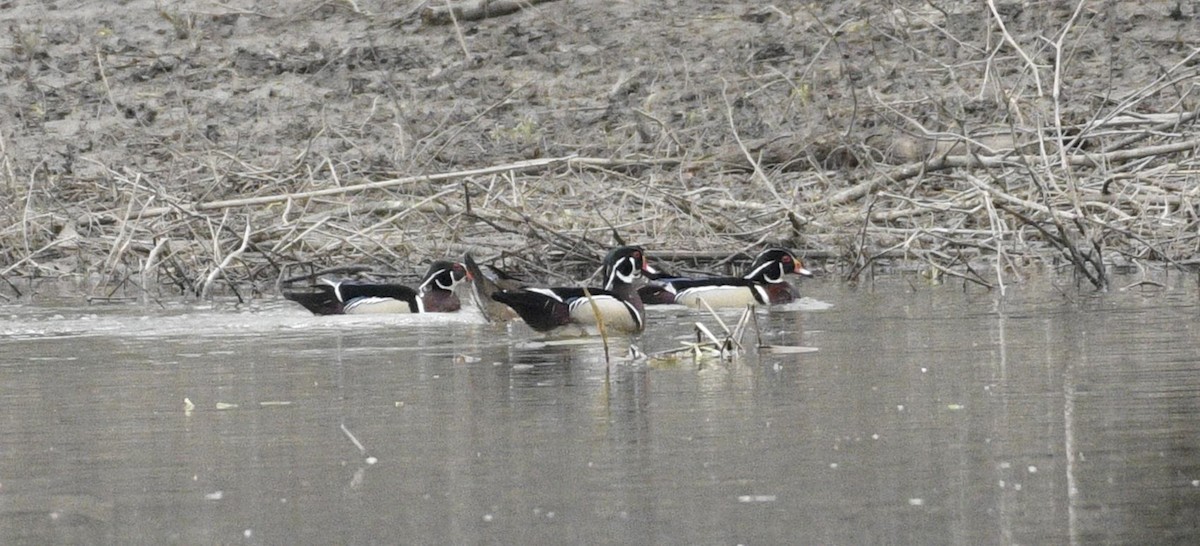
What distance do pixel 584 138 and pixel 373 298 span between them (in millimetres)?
6910

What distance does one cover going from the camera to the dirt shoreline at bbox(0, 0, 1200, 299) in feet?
52.6

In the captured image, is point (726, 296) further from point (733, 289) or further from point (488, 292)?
point (488, 292)

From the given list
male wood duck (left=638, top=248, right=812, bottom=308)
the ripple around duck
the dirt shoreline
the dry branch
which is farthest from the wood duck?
the dry branch

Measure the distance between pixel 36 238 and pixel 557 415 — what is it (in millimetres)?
10816

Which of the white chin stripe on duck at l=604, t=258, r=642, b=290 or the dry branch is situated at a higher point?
the dry branch

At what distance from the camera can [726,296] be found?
14656mm

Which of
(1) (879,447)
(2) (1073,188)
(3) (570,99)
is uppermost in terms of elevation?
(3) (570,99)

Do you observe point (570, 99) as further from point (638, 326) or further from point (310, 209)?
point (638, 326)

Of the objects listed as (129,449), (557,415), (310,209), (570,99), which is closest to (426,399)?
(557,415)

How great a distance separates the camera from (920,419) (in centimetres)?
791

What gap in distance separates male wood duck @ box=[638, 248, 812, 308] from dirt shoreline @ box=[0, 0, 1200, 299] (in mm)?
677

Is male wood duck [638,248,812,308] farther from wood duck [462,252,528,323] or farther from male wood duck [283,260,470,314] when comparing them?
male wood duck [283,260,470,314]

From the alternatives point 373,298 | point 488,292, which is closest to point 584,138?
point 488,292

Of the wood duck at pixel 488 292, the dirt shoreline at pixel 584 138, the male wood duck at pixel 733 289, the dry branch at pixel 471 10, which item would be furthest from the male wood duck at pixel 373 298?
the dry branch at pixel 471 10
